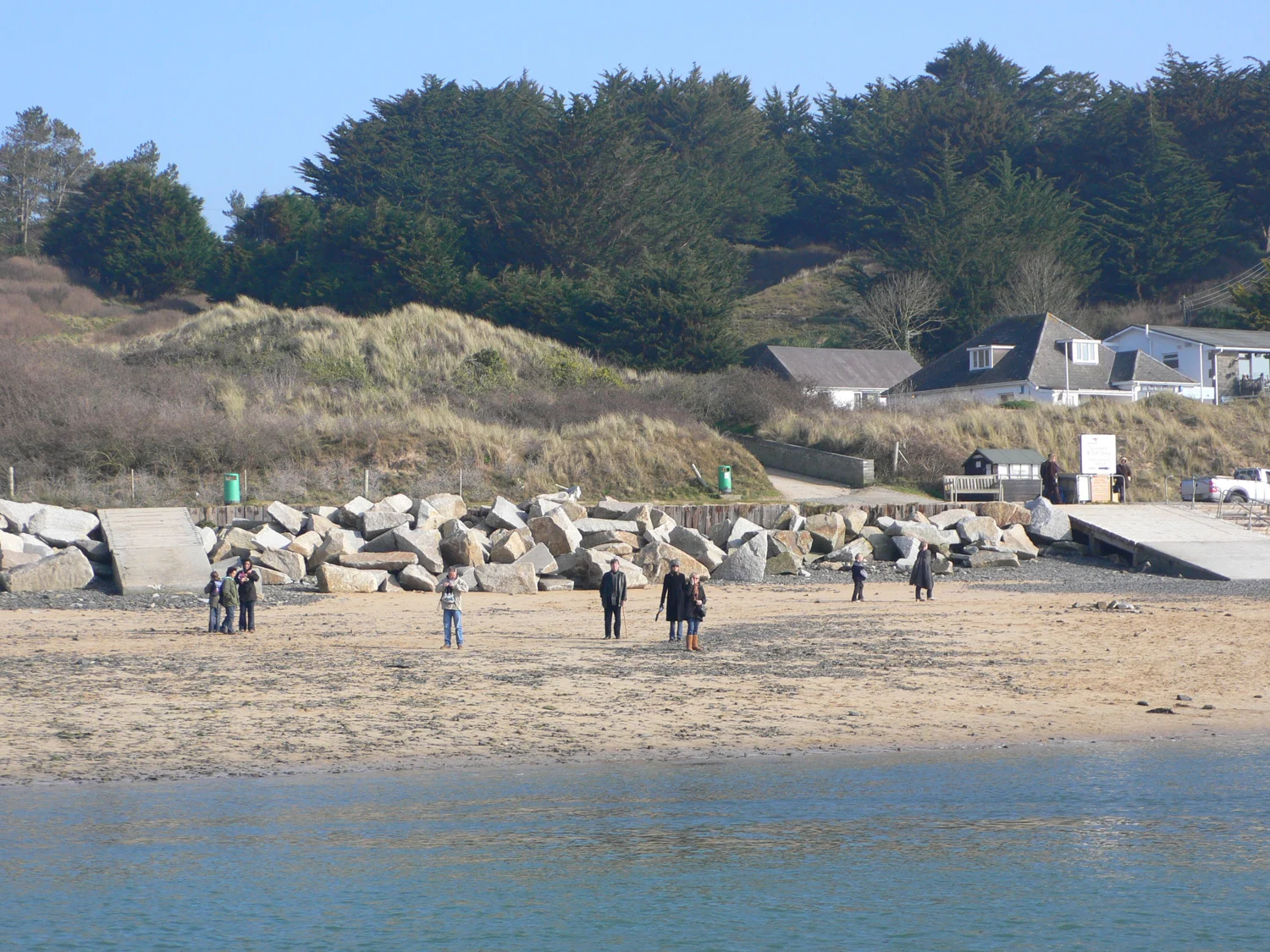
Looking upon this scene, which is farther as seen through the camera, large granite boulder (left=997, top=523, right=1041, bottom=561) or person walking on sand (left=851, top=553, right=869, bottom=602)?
large granite boulder (left=997, top=523, right=1041, bottom=561)

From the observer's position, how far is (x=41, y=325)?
61.7 m

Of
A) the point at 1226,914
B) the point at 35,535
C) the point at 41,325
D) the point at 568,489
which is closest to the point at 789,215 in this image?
the point at 41,325

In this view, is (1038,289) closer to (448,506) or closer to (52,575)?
(448,506)

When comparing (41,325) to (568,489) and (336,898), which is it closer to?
(568,489)

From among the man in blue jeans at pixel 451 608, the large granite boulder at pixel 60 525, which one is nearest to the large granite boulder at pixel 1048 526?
the man in blue jeans at pixel 451 608

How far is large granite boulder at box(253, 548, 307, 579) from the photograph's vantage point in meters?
25.8

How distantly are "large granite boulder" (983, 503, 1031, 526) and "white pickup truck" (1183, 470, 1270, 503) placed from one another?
8.24m

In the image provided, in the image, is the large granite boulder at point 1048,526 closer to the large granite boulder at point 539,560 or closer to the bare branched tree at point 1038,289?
the large granite boulder at point 539,560

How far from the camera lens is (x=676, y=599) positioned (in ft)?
61.5

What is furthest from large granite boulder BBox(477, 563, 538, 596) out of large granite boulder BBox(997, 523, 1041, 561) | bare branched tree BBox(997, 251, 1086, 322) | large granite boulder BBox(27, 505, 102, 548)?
bare branched tree BBox(997, 251, 1086, 322)

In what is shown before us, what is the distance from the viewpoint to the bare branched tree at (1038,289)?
69.8m

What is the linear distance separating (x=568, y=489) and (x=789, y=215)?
2559 inches

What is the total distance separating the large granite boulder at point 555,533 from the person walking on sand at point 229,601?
9243 millimetres

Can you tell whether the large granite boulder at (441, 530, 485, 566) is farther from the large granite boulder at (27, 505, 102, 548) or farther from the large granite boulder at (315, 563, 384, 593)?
the large granite boulder at (27, 505, 102, 548)
